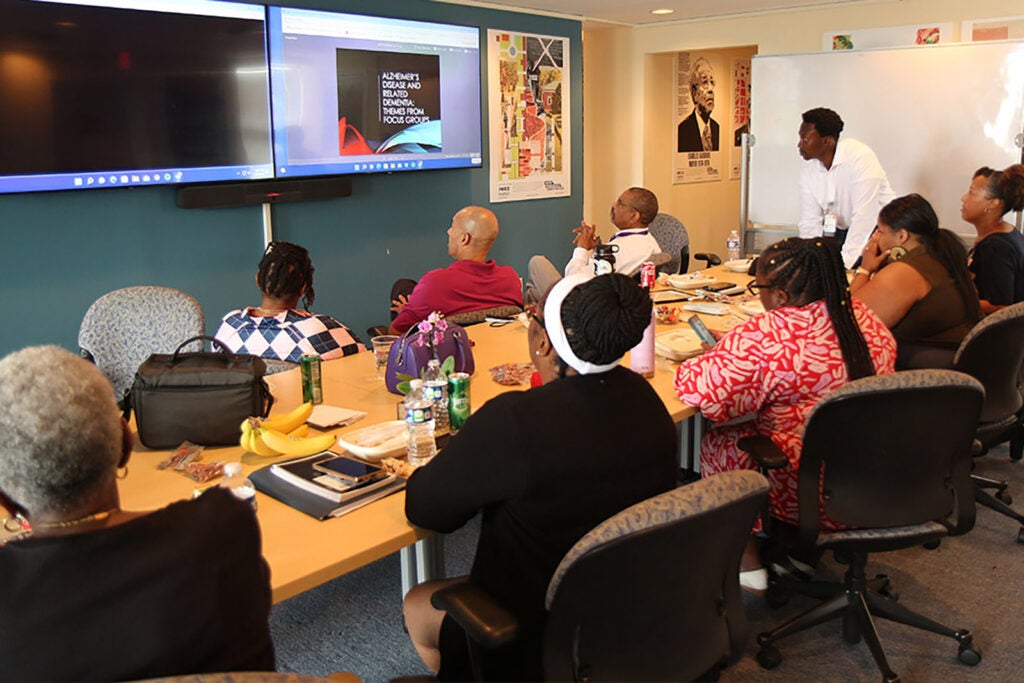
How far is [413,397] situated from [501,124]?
15.1 feet

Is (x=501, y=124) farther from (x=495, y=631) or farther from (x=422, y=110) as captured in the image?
(x=495, y=631)

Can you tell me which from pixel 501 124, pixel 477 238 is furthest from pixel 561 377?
pixel 501 124

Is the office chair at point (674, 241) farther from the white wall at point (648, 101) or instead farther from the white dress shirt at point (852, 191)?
the white wall at point (648, 101)

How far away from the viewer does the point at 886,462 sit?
234 centimetres

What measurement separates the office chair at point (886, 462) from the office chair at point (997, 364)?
0.54 m

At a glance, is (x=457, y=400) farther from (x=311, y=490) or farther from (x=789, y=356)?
(x=789, y=356)

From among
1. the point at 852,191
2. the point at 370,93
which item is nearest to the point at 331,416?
the point at 370,93

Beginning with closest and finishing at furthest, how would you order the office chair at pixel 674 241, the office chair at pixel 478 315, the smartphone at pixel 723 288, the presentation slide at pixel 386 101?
the office chair at pixel 478 315, the smartphone at pixel 723 288, the presentation slide at pixel 386 101, the office chair at pixel 674 241

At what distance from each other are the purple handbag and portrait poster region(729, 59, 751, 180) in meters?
Result: 6.87

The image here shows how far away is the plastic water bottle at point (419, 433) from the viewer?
2248 millimetres

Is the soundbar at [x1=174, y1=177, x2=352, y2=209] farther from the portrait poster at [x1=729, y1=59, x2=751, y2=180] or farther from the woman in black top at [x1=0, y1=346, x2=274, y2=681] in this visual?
the portrait poster at [x1=729, y1=59, x2=751, y2=180]

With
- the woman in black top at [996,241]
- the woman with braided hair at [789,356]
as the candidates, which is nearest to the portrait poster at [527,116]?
the woman in black top at [996,241]

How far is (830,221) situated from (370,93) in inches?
117

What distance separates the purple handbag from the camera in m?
2.75
